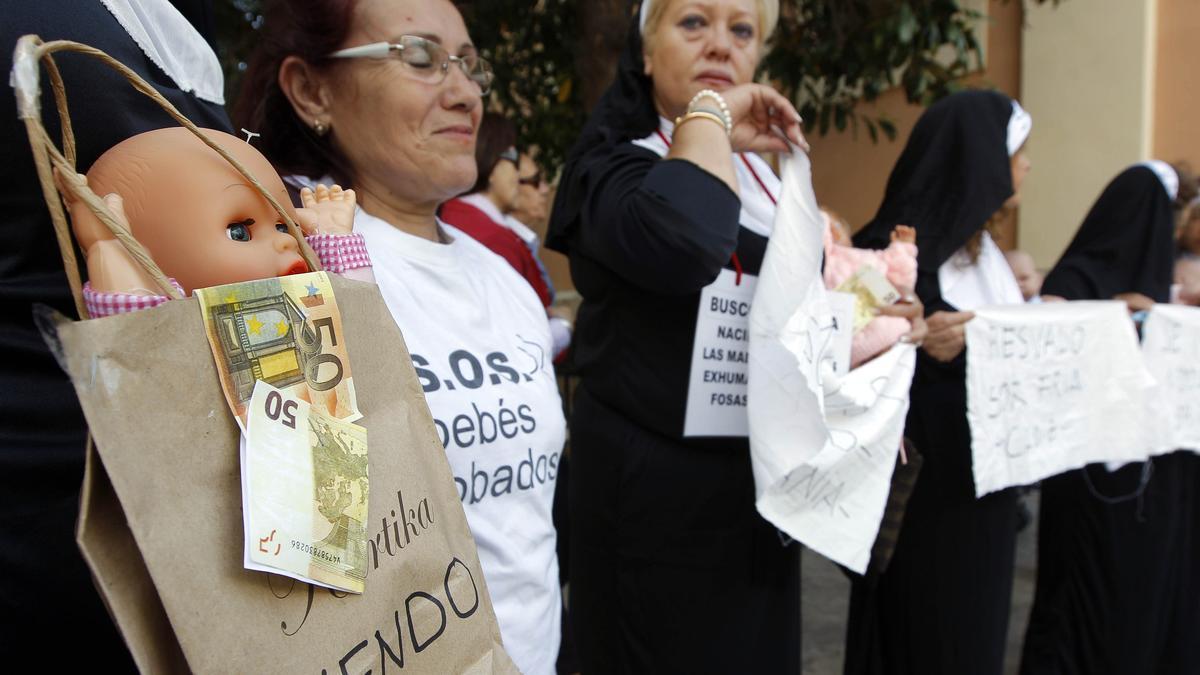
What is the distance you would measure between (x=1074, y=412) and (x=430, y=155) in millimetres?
2347

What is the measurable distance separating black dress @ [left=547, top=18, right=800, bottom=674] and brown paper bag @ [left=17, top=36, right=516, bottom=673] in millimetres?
1130

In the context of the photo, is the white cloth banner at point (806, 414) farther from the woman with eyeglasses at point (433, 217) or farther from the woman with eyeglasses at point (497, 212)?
the woman with eyeglasses at point (497, 212)

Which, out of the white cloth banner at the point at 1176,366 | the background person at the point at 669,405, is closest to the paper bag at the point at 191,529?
the background person at the point at 669,405

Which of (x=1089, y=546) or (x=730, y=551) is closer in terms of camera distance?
(x=730, y=551)

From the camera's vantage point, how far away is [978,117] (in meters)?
2.76

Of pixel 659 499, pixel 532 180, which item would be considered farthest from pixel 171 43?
pixel 532 180

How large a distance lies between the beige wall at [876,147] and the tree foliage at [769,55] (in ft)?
7.57

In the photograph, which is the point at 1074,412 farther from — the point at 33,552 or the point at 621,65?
the point at 33,552

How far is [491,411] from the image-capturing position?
1.40 m

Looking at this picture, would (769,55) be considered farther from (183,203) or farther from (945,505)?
(183,203)

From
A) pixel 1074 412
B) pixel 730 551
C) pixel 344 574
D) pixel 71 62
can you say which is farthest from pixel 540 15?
pixel 344 574

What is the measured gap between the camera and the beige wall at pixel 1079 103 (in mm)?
6168

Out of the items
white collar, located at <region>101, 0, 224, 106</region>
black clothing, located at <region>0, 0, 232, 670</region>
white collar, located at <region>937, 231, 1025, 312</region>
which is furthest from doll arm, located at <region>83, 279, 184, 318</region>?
white collar, located at <region>937, 231, 1025, 312</region>

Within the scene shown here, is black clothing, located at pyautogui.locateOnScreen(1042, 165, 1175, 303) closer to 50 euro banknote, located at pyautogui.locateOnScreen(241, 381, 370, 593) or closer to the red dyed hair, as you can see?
the red dyed hair
